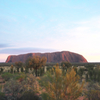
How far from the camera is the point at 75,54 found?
388 feet

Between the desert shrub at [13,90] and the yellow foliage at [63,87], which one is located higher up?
the yellow foliage at [63,87]

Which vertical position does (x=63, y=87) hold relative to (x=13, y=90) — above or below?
above

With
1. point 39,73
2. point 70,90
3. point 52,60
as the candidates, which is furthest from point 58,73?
point 52,60

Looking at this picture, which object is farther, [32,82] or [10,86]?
[32,82]

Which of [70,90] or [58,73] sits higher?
[58,73]

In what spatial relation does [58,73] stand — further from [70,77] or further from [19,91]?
[19,91]

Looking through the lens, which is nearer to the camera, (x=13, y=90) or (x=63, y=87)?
(x=63, y=87)

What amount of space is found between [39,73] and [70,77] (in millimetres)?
17938

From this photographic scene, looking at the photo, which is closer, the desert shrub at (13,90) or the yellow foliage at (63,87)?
the yellow foliage at (63,87)

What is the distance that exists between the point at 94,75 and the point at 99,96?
35.4 feet

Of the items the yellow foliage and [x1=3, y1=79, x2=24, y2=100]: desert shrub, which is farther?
[x1=3, y1=79, x2=24, y2=100]: desert shrub

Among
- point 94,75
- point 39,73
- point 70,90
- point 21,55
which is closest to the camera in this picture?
point 70,90

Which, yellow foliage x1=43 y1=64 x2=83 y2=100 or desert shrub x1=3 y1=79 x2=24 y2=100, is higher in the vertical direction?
yellow foliage x1=43 y1=64 x2=83 y2=100

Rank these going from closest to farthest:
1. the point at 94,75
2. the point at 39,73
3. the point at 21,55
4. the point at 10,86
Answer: the point at 10,86 → the point at 94,75 → the point at 39,73 → the point at 21,55
